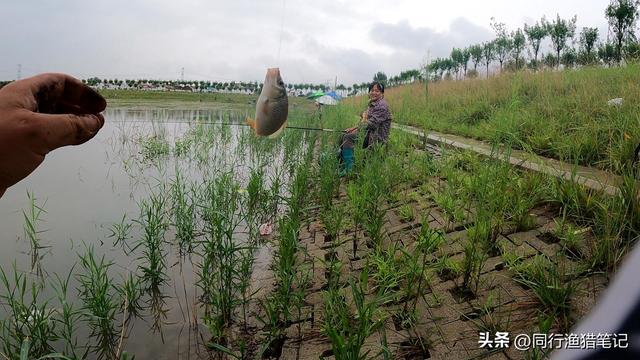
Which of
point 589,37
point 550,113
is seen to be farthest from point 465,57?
point 550,113

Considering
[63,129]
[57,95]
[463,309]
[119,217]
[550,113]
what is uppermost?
[550,113]

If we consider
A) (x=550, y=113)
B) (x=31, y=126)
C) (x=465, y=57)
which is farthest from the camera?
(x=465, y=57)

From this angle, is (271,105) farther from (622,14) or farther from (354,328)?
(622,14)

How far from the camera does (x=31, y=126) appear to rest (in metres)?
1.09

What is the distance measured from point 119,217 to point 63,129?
4.21 metres

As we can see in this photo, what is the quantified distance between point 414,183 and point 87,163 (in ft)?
23.5

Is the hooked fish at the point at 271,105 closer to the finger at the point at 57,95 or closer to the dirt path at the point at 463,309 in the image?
the dirt path at the point at 463,309

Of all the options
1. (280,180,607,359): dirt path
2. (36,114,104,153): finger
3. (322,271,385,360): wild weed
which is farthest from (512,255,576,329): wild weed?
(36,114,104,153): finger

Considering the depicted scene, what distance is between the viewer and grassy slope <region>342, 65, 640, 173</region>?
4043 millimetres

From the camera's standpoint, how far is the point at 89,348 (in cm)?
248

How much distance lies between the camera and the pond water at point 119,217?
2799 mm

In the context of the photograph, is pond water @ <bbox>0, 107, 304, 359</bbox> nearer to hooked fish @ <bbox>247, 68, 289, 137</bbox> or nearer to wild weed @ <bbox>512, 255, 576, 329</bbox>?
hooked fish @ <bbox>247, 68, 289, 137</bbox>

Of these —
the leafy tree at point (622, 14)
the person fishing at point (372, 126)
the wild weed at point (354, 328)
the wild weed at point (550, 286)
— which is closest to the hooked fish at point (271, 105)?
the wild weed at point (354, 328)

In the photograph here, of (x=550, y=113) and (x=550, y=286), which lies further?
(x=550, y=113)
